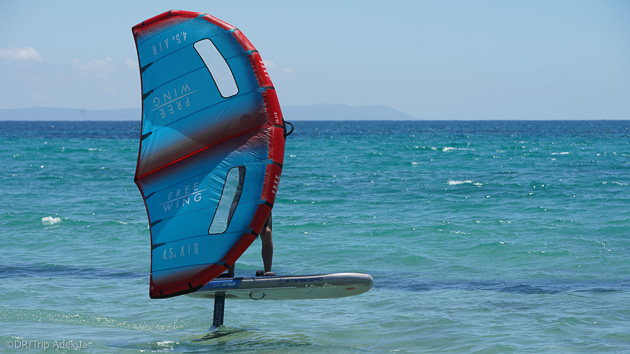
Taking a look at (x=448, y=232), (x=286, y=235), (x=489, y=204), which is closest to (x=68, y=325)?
(x=286, y=235)

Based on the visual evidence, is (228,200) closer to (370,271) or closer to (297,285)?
(297,285)

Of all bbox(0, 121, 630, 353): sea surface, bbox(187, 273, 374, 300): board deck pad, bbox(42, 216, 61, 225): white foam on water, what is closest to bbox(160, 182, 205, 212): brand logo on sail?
bbox(187, 273, 374, 300): board deck pad

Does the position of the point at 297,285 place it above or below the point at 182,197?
below

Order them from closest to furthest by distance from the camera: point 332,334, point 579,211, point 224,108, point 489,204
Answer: point 224,108, point 332,334, point 579,211, point 489,204

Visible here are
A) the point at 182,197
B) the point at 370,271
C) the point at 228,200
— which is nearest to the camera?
the point at 228,200

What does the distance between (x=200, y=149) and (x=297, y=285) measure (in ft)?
6.63

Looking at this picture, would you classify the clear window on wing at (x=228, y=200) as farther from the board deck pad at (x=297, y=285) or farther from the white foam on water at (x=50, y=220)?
the white foam on water at (x=50, y=220)

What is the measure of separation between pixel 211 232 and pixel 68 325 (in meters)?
2.91

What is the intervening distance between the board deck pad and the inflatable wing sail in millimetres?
701

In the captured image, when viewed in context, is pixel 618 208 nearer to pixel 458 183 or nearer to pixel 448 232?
pixel 448 232

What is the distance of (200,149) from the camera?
309 inches

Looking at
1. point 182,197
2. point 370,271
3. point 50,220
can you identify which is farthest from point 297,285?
point 50,220

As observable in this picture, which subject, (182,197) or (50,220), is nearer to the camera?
(182,197)

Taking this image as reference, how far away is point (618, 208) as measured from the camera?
1948 centimetres
